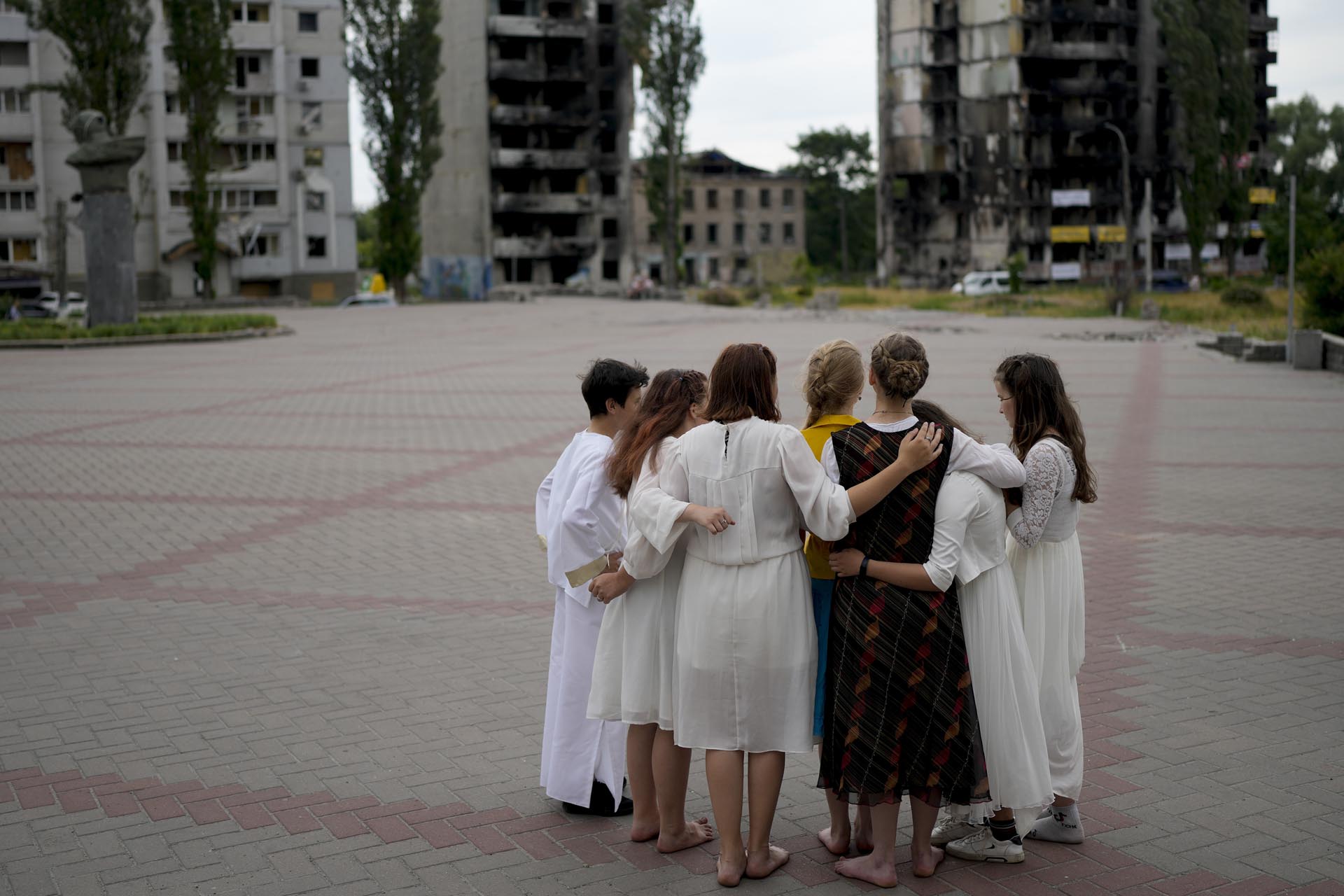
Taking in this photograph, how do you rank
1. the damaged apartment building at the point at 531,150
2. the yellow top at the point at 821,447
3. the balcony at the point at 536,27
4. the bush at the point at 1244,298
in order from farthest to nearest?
the damaged apartment building at the point at 531,150
the balcony at the point at 536,27
the bush at the point at 1244,298
the yellow top at the point at 821,447

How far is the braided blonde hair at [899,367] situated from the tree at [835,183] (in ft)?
316

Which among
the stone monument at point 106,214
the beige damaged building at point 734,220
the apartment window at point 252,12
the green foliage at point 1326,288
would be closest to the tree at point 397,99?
the apartment window at point 252,12

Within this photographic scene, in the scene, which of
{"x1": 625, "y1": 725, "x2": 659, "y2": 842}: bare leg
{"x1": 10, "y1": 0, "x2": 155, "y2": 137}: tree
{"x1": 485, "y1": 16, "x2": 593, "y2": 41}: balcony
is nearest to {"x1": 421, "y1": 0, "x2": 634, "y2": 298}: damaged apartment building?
{"x1": 485, "y1": 16, "x2": 593, "y2": 41}: balcony

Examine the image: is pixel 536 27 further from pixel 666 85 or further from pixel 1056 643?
pixel 1056 643

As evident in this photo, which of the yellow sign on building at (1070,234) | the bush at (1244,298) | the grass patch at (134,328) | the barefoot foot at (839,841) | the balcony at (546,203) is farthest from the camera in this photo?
the yellow sign on building at (1070,234)

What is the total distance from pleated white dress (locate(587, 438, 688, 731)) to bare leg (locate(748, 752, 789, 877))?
1.05 ft

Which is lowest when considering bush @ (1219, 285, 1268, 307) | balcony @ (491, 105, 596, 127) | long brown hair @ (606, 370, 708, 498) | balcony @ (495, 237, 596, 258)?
long brown hair @ (606, 370, 708, 498)

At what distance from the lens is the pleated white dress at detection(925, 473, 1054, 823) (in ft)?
13.7

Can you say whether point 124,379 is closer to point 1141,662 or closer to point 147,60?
point 1141,662

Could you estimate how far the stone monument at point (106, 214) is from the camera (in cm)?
3100

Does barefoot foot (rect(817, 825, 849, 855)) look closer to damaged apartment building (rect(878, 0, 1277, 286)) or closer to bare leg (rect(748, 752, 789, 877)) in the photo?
bare leg (rect(748, 752, 789, 877))

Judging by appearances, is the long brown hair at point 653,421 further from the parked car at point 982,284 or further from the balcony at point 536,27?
the balcony at point 536,27

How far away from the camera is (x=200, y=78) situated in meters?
54.6

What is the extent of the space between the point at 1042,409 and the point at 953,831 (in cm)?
146
